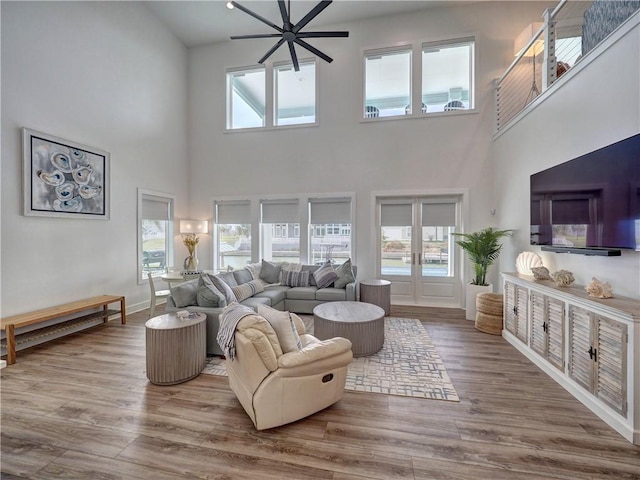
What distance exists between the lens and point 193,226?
21.7 ft

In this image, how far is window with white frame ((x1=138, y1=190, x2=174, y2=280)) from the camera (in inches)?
217

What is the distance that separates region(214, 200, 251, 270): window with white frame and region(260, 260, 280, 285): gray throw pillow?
1298 millimetres

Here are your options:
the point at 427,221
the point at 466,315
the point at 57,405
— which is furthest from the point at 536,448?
the point at 427,221

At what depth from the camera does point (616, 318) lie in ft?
6.91

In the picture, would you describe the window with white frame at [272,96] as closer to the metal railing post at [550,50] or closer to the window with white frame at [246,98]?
the window with white frame at [246,98]

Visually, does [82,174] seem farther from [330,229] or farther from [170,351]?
[330,229]

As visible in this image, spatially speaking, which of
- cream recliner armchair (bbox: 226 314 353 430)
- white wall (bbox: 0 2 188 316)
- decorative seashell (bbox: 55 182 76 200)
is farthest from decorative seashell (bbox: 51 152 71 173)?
cream recliner armchair (bbox: 226 314 353 430)

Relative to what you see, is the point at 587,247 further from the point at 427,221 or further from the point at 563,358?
the point at 427,221

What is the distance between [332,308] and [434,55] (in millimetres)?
5670

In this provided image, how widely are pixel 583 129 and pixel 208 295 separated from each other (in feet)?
15.3

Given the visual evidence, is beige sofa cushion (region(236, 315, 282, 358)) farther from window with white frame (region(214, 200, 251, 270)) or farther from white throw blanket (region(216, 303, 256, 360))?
window with white frame (region(214, 200, 251, 270))

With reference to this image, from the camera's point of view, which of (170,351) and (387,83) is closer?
(170,351)

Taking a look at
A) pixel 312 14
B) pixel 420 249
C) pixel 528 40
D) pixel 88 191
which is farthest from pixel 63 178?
pixel 528 40

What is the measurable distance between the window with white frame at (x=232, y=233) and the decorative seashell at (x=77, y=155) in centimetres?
274
